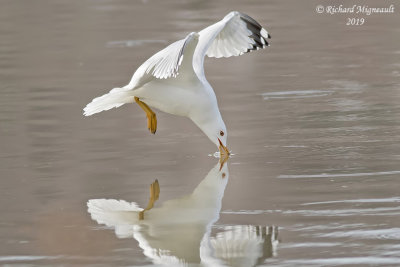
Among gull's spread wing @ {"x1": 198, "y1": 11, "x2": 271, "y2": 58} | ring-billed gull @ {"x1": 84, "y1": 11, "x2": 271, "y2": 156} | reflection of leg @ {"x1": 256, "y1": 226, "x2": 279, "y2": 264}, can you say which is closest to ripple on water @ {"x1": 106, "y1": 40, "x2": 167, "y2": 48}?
gull's spread wing @ {"x1": 198, "y1": 11, "x2": 271, "y2": 58}

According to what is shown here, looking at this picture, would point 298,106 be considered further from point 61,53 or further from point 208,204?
point 61,53

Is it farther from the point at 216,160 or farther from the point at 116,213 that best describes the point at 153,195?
the point at 216,160

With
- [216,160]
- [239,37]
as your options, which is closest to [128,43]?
[239,37]

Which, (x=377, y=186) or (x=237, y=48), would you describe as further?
(x=237, y=48)

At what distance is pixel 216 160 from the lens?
8312 millimetres

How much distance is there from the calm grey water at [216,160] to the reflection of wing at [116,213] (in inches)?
0.8

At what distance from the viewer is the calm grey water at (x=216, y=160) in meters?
6.01

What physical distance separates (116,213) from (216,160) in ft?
5.32

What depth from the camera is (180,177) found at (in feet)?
25.6

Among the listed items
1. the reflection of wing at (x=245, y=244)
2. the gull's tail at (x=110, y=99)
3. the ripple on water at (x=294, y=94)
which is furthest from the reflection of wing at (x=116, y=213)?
the ripple on water at (x=294, y=94)

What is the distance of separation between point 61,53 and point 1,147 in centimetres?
559

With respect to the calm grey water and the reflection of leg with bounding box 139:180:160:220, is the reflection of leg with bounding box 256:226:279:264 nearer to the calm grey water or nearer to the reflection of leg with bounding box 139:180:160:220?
the calm grey water

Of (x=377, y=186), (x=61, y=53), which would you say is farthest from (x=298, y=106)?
(x=61, y=53)
